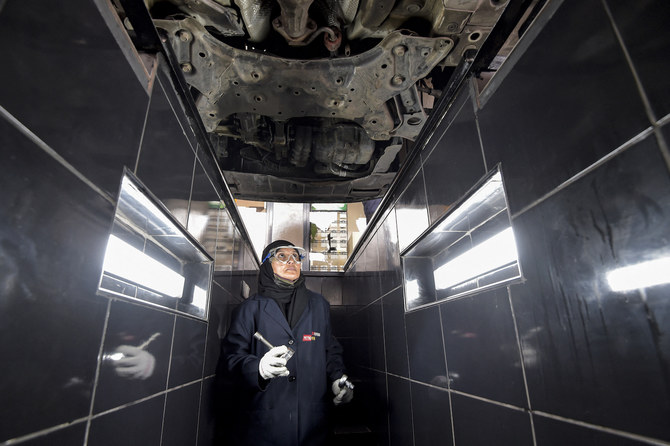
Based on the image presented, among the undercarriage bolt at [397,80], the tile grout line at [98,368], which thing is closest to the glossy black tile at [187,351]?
the tile grout line at [98,368]

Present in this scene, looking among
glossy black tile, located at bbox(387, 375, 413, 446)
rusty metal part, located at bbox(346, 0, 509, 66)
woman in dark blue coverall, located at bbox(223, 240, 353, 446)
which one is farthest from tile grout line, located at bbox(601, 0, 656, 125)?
woman in dark blue coverall, located at bbox(223, 240, 353, 446)

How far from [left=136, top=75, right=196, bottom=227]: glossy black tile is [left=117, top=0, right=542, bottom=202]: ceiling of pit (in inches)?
10.4

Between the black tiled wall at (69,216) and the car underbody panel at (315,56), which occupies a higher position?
the car underbody panel at (315,56)

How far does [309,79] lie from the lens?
2043mm

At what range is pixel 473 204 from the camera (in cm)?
133

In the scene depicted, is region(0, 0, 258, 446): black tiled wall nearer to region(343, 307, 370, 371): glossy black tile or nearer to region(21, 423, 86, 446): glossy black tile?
region(21, 423, 86, 446): glossy black tile

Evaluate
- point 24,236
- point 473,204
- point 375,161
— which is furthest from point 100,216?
point 375,161

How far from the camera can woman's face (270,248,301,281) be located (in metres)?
2.61

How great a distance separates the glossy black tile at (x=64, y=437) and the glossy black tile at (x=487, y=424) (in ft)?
3.67

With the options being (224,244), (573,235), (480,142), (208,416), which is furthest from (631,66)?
(208,416)

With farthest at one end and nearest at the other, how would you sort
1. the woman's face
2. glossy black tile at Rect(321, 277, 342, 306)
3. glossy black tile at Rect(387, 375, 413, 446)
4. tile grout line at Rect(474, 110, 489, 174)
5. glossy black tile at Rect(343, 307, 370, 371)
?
glossy black tile at Rect(321, 277, 342, 306) < glossy black tile at Rect(343, 307, 370, 371) < the woman's face < glossy black tile at Rect(387, 375, 413, 446) < tile grout line at Rect(474, 110, 489, 174)

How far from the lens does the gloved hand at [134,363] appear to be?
96 centimetres

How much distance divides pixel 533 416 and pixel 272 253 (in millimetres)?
2109

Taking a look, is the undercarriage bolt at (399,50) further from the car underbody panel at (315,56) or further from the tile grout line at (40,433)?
the tile grout line at (40,433)
